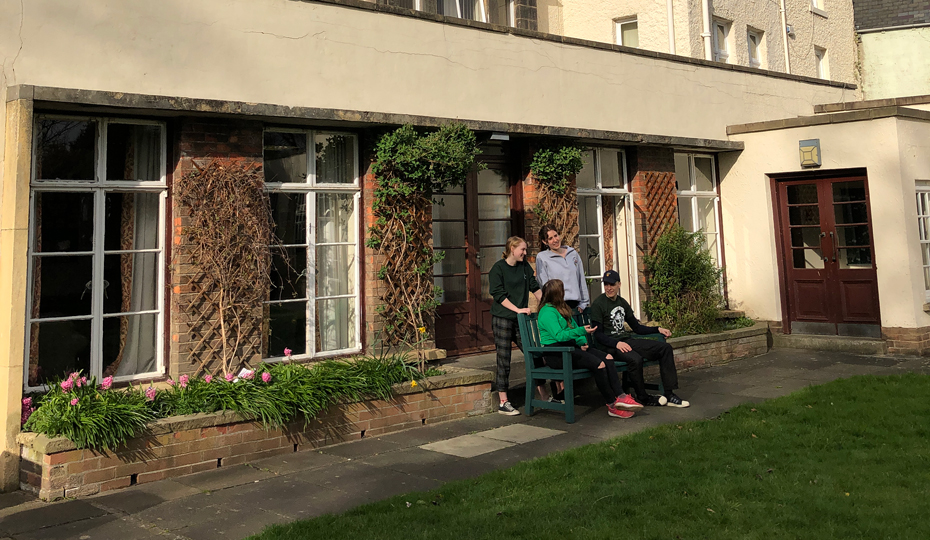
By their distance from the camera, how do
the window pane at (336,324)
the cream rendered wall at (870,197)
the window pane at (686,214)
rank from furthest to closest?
the window pane at (686,214), the cream rendered wall at (870,197), the window pane at (336,324)

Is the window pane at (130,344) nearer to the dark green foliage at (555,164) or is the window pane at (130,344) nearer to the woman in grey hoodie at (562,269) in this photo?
the woman in grey hoodie at (562,269)

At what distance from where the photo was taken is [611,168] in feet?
37.9

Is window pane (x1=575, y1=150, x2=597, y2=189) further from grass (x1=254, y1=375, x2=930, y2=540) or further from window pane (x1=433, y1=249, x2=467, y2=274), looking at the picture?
grass (x1=254, y1=375, x2=930, y2=540)

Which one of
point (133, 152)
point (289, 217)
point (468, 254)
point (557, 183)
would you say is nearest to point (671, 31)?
point (557, 183)

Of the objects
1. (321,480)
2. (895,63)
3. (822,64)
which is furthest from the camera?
(895,63)

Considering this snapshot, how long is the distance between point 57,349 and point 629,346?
5.37m

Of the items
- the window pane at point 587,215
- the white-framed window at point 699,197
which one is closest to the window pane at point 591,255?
the window pane at point 587,215

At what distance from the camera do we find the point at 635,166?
11609 millimetres

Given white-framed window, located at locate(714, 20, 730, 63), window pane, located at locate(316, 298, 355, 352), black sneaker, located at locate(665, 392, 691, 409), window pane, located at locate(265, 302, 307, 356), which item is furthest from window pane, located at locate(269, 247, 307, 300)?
white-framed window, located at locate(714, 20, 730, 63)

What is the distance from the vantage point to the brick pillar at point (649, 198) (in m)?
11.5

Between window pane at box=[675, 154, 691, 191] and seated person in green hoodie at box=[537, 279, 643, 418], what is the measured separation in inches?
236

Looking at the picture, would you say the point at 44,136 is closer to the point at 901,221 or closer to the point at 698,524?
the point at 698,524

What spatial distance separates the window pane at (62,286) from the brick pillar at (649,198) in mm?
7642

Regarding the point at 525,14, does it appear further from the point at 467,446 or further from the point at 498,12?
the point at 467,446
